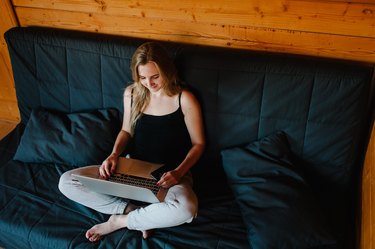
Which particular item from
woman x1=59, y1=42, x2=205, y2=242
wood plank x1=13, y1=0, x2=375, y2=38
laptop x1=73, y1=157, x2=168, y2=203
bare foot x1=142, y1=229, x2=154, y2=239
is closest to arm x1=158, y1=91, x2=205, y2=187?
woman x1=59, y1=42, x2=205, y2=242

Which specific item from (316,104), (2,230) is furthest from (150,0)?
(2,230)

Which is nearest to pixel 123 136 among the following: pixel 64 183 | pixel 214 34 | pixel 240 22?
pixel 64 183

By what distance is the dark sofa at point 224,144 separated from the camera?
1.34 m

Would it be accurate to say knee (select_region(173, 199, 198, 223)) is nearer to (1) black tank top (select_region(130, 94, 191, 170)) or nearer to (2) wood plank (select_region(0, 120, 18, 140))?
(1) black tank top (select_region(130, 94, 191, 170))

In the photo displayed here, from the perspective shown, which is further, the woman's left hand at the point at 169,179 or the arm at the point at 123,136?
the arm at the point at 123,136

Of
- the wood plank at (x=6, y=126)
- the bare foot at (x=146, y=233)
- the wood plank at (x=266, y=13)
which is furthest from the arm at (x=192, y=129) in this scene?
the wood plank at (x=6, y=126)

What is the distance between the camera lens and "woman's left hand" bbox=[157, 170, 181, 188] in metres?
1.32

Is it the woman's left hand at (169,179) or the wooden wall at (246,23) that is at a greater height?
the wooden wall at (246,23)

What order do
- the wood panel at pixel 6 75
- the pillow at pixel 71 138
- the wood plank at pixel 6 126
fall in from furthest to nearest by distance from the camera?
the wood plank at pixel 6 126 → the wood panel at pixel 6 75 → the pillow at pixel 71 138

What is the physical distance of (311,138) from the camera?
147 centimetres

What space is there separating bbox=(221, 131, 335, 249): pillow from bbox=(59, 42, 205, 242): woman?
0.20 meters

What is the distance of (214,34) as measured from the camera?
1.58 metres

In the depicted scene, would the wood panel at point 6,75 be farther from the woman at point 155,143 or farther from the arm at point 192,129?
the arm at point 192,129

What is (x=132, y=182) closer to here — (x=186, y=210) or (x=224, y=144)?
(x=186, y=210)
